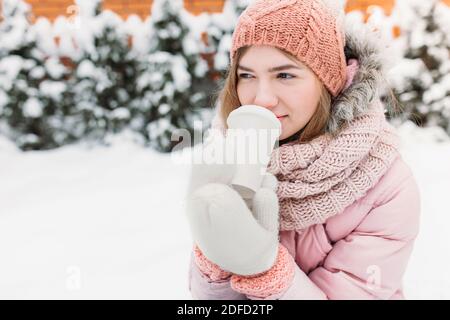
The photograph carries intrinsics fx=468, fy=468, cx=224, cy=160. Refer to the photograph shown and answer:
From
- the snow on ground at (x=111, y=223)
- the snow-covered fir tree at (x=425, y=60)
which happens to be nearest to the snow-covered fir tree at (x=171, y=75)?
the snow on ground at (x=111, y=223)

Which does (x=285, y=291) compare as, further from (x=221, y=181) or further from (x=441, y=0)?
(x=441, y=0)

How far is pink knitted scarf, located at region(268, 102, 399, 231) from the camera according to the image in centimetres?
94

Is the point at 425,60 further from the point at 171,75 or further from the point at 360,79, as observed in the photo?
the point at 360,79

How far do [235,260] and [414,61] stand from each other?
2.89m

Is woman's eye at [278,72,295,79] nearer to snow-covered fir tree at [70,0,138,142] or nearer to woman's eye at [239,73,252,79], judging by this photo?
woman's eye at [239,73,252,79]

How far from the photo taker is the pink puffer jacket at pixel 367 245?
3.15 feet

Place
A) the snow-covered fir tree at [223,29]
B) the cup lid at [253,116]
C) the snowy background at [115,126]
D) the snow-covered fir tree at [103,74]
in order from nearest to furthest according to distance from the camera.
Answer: the cup lid at [253,116]
the snowy background at [115,126]
the snow-covered fir tree at [223,29]
the snow-covered fir tree at [103,74]

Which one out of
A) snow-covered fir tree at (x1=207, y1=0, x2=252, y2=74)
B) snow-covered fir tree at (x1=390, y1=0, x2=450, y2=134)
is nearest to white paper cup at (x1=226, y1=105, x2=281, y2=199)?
snow-covered fir tree at (x1=207, y1=0, x2=252, y2=74)

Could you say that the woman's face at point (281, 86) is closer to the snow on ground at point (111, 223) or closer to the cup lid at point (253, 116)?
the cup lid at point (253, 116)

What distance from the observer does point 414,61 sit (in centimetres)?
323

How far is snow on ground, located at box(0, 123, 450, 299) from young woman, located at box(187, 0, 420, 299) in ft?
3.10

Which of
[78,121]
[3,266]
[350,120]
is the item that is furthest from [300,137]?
[78,121]

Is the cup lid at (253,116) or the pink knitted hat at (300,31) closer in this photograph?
the cup lid at (253,116)

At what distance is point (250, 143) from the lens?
2.63ft
